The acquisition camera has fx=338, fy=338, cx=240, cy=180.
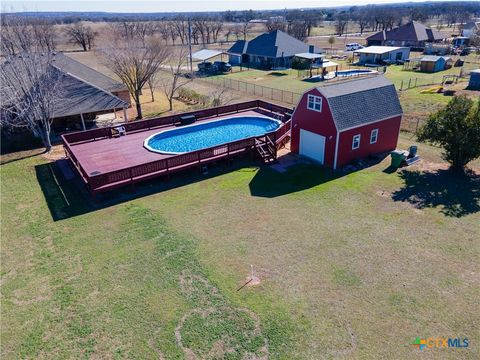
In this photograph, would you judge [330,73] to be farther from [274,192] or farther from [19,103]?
[19,103]

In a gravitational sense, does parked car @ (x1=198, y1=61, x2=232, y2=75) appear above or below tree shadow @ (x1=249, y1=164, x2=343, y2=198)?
above

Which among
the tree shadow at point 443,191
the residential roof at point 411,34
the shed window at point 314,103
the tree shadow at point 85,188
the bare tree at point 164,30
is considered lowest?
the tree shadow at point 443,191

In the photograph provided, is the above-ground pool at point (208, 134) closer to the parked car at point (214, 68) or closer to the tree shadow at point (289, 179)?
the tree shadow at point (289, 179)

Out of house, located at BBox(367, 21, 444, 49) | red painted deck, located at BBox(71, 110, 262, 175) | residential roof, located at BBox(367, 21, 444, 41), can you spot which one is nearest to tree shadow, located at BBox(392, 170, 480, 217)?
red painted deck, located at BBox(71, 110, 262, 175)

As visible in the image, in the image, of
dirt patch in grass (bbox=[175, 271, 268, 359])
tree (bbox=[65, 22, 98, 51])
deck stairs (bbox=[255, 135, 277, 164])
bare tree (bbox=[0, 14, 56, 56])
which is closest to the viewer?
dirt patch in grass (bbox=[175, 271, 268, 359])

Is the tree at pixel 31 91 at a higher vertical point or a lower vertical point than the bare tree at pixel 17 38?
lower

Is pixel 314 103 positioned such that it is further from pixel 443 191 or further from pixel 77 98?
pixel 77 98

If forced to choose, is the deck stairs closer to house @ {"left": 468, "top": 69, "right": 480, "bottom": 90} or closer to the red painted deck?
the red painted deck

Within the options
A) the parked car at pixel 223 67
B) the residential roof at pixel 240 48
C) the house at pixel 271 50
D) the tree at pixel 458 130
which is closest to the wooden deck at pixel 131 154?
the tree at pixel 458 130
